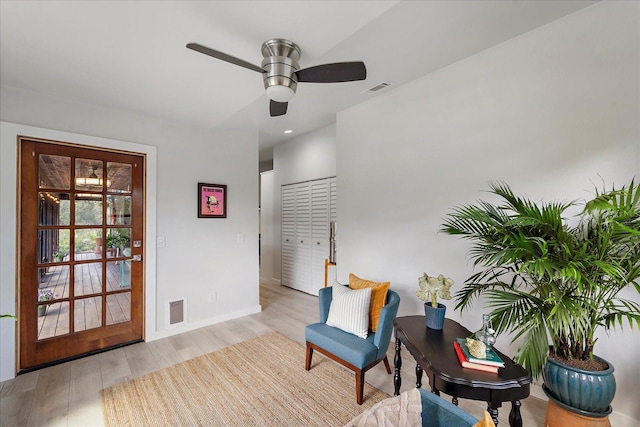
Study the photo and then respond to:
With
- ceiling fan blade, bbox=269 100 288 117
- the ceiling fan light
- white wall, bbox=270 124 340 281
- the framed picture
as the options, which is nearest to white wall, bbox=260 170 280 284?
white wall, bbox=270 124 340 281

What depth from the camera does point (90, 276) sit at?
279 centimetres

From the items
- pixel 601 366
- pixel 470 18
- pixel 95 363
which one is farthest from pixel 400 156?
pixel 95 363

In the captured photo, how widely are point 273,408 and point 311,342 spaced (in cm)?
54

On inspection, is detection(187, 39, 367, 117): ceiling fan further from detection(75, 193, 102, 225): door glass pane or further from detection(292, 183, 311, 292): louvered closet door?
detection(292, 183, 311, 292): louvered closet door

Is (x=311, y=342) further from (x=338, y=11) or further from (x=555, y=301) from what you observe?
(x=338, y=11)

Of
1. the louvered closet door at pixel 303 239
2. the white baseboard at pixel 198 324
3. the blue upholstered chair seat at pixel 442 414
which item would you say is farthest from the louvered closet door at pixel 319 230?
the blue upholstered chair seat at pixel 442 414

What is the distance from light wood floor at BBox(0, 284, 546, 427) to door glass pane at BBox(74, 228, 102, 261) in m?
0.98

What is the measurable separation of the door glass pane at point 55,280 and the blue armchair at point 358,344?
2.35 metres

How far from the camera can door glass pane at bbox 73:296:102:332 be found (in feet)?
8.92

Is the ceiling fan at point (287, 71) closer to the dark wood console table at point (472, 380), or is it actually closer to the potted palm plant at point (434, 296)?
the potted palm plant at point (434, 296)

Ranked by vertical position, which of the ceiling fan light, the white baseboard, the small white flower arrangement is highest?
the ceiling fan light

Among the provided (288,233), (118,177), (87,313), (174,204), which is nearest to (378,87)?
(174,204)

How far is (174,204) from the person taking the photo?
328 cm

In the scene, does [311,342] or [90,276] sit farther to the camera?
[90,276]
